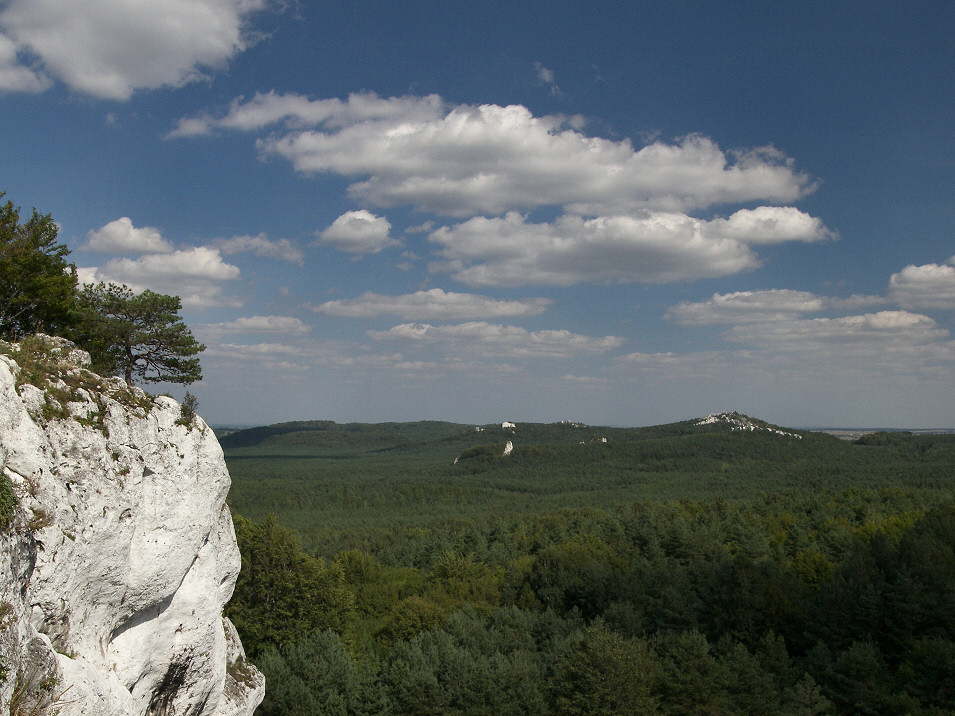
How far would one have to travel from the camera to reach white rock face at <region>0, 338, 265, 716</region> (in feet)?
38.1

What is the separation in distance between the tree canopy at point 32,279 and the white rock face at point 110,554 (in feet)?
14.6

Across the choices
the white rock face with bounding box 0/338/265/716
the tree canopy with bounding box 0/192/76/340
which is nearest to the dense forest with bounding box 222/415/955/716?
the white rock face with bounding box 0/338/265/716

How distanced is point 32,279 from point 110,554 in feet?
29.6

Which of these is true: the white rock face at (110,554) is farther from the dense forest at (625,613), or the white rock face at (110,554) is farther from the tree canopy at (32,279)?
the dense forest at (625,613)

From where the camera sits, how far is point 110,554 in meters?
13.9

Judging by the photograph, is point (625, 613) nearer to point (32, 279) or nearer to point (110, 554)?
point (110, 554)

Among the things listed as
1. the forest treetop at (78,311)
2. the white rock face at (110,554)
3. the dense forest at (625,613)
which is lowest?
the dense forest at (625,613)

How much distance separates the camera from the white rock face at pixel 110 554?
11.6m

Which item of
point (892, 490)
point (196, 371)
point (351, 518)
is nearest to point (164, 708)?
point (196, 371)

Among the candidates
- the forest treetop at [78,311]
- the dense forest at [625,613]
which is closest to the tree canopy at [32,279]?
the forest treetop at [78,311]

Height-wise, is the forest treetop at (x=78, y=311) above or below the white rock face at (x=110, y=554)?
above

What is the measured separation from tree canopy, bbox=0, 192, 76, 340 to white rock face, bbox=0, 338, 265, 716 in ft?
14.6

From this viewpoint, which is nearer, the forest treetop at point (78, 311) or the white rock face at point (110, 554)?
the white rock face at point (110, 554)

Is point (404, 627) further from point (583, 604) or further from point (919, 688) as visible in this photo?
point (919, 688)
